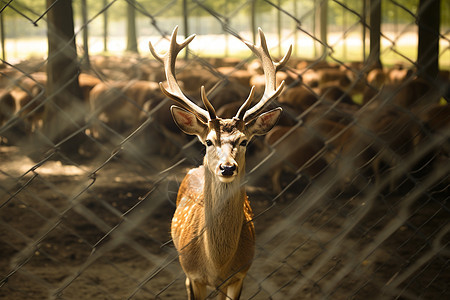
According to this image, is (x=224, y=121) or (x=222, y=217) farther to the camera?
(x=222, y=217)

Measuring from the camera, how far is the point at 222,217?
2.32 metres

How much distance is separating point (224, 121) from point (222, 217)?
1.40 feet

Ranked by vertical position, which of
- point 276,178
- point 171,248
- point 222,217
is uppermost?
point 222,217

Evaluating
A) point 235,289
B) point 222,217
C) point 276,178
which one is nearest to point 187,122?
point 222,217

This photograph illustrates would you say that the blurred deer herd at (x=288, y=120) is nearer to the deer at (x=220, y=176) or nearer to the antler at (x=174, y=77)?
the deer at (x=220, y=176)

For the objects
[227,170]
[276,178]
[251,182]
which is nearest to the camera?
[227,170]

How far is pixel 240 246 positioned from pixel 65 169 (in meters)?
4.69

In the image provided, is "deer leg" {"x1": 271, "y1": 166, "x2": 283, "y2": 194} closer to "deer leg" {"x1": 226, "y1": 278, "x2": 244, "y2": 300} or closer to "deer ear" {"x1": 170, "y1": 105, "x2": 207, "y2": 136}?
"deer leg" {"x1": 226, "y1": 278, "x2": 244, "y2": 300}

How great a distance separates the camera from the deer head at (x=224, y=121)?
2.09m

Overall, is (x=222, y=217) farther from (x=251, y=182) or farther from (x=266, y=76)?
(x=251, y=182)

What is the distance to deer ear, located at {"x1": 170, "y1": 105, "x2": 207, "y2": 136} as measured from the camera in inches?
83.4

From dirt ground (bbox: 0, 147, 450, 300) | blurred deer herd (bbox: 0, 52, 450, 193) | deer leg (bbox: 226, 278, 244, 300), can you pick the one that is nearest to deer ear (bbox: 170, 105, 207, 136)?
dirt ground (bbox: 0, 147, 450, 300)

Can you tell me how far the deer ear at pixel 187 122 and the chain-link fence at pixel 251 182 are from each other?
157 millimetres

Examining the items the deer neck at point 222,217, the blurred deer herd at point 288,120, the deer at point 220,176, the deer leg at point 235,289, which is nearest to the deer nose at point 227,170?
the deer at point 220,176
